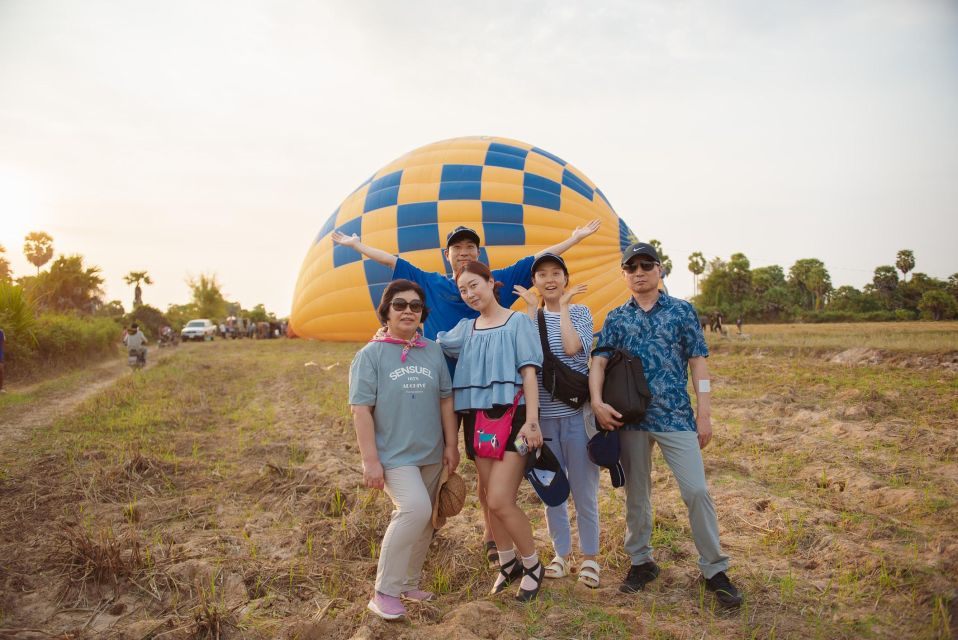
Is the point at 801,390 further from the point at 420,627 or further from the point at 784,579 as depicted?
the point at 420,627

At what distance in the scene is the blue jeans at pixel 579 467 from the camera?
319 centimetres

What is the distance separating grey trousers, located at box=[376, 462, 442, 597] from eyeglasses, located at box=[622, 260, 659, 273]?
171 centimetres

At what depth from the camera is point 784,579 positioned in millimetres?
3137

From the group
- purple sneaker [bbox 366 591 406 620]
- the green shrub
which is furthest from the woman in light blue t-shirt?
the green shrub

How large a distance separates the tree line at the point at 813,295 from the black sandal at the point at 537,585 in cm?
2992

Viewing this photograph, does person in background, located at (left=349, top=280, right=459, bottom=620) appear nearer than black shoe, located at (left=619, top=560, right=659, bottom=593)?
Yes

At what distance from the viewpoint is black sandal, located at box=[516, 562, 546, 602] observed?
3.00 metres

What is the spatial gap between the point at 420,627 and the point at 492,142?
1217 centimetres

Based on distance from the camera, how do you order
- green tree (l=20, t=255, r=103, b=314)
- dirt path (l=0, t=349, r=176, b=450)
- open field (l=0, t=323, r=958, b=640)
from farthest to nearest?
1. green tree (l=20, t=255, r=103, b=314)
2. dirt path (l=0, t=349, r=176, b=450)
3. open field (l=0, t=323, r=958, b=640)

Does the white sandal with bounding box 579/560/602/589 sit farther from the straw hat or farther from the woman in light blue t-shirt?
the straw hat

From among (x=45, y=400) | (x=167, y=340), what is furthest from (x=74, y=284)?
(x=45, y=400)

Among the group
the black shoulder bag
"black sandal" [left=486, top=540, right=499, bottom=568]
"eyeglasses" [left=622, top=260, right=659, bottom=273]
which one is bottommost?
"black sandal" [left=486, top=540, right=499, bottom=568]

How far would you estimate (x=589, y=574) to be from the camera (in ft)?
10.4

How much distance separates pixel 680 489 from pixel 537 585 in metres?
0.97
